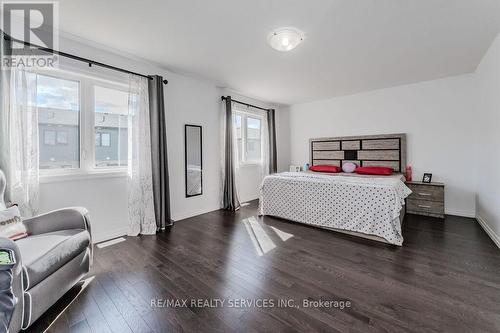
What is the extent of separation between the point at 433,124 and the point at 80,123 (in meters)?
5.81

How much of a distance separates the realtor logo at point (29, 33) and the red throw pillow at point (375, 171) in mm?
5110

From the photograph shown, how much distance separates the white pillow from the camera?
161 centimetres

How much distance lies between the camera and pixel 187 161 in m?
3.82

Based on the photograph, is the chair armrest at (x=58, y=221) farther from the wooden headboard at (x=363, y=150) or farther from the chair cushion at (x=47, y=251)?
the wooden headboard at (x=363, y=150)

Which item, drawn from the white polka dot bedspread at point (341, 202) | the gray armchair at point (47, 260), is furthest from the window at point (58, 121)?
the white polka dot bedspread at point (341, 202)

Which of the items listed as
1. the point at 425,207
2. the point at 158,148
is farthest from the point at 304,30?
the point at 425,207

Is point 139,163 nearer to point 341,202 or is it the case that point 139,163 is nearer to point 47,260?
point 47,260

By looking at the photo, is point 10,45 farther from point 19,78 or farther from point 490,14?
point 490,14

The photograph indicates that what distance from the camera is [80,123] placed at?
2668 mm

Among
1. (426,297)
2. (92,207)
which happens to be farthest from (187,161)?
(426,297)

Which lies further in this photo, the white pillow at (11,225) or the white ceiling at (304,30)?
the white ceiling at (304,30)

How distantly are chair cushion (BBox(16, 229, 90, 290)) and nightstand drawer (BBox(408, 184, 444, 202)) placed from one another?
4.93m

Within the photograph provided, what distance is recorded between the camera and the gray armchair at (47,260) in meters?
1.27

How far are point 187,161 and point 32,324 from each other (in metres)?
2.68
